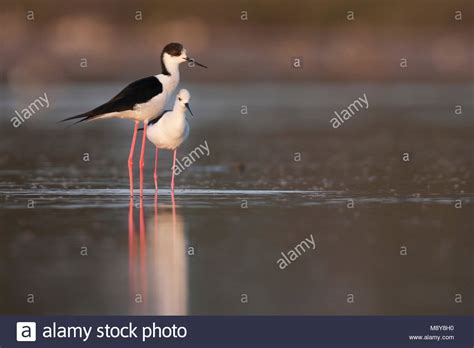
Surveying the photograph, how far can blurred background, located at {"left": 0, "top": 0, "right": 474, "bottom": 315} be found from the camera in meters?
8.45

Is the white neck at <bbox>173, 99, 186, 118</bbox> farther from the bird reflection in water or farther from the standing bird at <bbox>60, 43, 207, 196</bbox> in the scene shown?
the bird reflection in water

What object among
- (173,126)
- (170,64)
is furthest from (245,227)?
(170,64)

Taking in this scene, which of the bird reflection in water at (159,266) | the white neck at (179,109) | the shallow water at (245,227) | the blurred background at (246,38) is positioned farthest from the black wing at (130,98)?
the blurred background at (246,38)

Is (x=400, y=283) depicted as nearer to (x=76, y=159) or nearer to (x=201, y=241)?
(x=201, y=241)

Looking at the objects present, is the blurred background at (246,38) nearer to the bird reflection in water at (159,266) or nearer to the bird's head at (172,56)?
the bird's head at (172,56)

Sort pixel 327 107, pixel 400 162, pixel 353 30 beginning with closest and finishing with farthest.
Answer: pixel 400 162 → pixel 327 107 → pixel 353 30

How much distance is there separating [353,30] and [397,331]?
1527 inches

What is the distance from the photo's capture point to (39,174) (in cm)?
1498

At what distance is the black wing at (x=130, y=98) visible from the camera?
13.3 meters

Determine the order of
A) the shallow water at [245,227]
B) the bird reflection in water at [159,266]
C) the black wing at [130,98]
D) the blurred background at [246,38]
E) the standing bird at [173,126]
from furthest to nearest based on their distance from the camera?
1. the blurred background at [246,38]
2. the standing bird at [173,126]
3. the black wing at [130,98]
4. the shallow water at [245,227]
5. the bird reflection in water at [159,266]

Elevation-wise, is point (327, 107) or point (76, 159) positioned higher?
point (327, 107)

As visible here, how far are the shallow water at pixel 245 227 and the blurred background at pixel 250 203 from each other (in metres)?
0.02

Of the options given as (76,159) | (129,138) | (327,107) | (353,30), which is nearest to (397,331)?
(76,159)

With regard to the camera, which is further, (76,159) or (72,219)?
(76,159)
